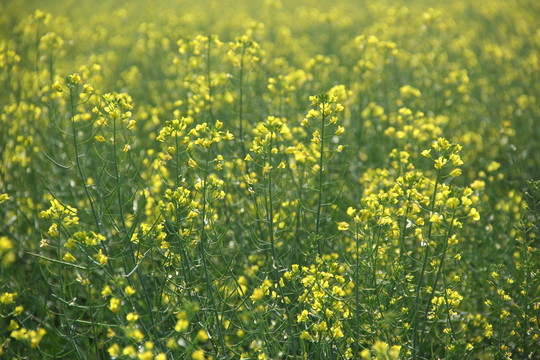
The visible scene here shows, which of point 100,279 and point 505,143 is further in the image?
point 505,143

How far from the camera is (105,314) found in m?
3.36

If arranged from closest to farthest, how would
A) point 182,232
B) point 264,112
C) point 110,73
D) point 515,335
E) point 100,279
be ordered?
1. point 182,232
2. point 515,335
3. point 100,279
4. point 264,112
5. point 110,73

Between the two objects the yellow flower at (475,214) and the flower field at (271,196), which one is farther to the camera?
the flower field at (271,196)

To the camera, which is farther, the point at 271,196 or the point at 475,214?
the point at 271,196

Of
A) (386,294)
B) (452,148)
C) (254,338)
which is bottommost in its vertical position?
(254,338)

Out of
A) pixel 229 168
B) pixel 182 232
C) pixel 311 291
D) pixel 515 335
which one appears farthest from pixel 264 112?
pixel 515 335

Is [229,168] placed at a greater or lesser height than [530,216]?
greater

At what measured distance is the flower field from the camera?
8.77ft

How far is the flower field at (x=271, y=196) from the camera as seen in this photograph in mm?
2674

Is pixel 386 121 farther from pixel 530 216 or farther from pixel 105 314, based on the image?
pixel 105 314

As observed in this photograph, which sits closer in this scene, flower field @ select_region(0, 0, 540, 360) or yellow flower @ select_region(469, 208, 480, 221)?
yellow flower @ select_region(469, 208, 480, 221)

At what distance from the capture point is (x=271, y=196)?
298 centimetres

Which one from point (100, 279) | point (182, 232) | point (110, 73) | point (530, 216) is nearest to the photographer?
point (182, 232)

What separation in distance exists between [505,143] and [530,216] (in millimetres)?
1480
